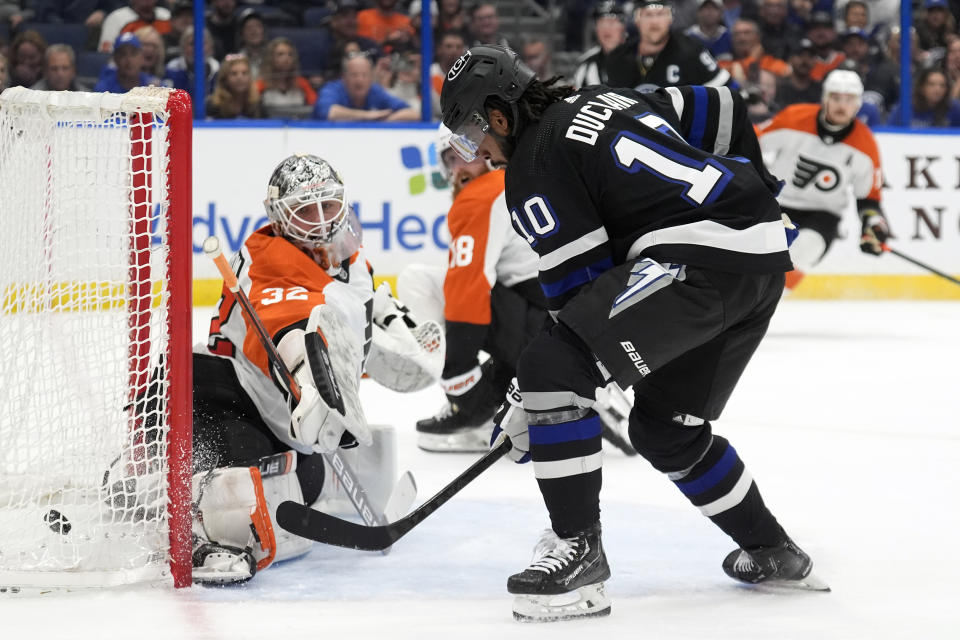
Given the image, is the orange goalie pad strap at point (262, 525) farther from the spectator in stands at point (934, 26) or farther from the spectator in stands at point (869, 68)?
the spectator in stands at point (934, 26)

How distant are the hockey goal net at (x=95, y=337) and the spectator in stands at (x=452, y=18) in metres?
4.43

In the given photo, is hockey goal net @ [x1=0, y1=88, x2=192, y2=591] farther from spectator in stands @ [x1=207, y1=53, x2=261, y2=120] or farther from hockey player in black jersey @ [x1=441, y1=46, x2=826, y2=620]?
spectator in stands @ [x1=207, y1=53, x2=261, y2=120]

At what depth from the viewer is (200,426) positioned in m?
2.59

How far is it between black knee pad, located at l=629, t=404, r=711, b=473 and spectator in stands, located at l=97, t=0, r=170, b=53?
4547mm

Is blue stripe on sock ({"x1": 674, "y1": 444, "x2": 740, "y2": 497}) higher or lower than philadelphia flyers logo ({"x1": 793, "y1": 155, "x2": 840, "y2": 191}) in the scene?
higher

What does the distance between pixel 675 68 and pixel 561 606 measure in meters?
3.78

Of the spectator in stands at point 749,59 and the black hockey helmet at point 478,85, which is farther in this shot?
the spectator in stands at point 749,59

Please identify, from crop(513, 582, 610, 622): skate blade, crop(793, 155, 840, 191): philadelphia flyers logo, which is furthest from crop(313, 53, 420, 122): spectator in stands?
crop(513, 582, 610, 622): skate blade

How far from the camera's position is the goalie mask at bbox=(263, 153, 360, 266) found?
2586 millimetres

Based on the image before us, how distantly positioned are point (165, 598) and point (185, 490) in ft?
0.61

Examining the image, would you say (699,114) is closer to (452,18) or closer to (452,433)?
(452,433)

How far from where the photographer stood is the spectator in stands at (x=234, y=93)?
21.1 feet

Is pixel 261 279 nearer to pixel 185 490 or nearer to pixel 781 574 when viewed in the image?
pixel 185 490

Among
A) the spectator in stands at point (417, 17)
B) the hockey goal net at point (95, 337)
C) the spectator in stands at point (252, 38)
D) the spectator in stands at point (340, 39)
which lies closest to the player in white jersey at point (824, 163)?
the spectator in stands at point (417, 17)
